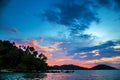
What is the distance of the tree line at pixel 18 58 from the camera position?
105750mm

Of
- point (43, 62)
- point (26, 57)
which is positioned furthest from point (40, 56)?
point (26, 57)

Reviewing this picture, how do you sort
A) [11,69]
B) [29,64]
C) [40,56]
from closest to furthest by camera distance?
[11,69]
[29,64]
[40,56]

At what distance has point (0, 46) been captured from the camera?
345ft

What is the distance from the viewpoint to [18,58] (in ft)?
365

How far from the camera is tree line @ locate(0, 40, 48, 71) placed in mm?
105750

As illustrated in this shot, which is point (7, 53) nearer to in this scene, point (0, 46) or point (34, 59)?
point (0, 46)

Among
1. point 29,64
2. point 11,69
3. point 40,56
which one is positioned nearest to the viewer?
point 11,69

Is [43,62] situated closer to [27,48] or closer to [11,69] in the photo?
[27,48]

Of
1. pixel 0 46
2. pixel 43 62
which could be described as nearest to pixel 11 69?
pixel 0 46

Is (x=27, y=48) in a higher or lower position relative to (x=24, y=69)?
higher

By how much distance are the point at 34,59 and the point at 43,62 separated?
8504 mm

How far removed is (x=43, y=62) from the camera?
4651 inches

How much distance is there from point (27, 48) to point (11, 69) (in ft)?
55.1

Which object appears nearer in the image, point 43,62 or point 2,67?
point 2,67
